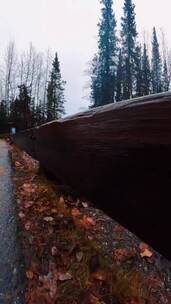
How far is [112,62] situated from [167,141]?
110 feet

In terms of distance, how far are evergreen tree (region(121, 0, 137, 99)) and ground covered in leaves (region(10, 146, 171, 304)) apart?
30446 millimetres

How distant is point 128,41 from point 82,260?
3452 cm

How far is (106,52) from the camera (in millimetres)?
31859

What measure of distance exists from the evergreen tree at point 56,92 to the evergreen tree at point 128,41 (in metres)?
15.4

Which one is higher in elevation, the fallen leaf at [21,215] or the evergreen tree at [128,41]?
the evergreen tree at [128,41]

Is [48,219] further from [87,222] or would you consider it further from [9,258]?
[9,258]

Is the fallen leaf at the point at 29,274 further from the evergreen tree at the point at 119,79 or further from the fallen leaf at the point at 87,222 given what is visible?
the evergreen tree at the point at 119,79

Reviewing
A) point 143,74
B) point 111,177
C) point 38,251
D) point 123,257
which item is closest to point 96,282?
point 38,251

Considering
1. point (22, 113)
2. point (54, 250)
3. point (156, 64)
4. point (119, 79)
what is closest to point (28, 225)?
point (54, 250)

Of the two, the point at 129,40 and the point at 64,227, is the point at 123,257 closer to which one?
the point at 64,227

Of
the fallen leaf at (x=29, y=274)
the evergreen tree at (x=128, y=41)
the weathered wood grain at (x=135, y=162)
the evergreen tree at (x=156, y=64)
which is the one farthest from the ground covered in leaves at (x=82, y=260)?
the evergreen tree at (x=156, y=64)

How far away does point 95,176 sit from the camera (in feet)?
2.78

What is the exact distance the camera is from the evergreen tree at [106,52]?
31.1 meters

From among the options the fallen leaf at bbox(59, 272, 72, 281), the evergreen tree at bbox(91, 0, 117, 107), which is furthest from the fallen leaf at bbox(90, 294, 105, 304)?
the evergreen tree at bbox(91, 0, 117, 107)
